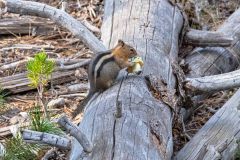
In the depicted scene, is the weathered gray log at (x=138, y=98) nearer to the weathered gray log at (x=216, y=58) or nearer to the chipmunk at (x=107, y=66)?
the chipmunk at (x=107, y=66)

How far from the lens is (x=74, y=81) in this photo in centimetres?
701

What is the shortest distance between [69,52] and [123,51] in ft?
6.25

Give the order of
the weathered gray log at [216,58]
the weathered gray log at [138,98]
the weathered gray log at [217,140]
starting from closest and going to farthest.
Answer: the weathered gray log at [138,98] → the weathered gray log at [217,140] → the weathered gray log at [216,58]

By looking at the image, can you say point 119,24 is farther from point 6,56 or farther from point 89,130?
point 89,130

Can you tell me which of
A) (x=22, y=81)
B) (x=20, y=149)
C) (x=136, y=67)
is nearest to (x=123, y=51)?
(x=136, y=67)

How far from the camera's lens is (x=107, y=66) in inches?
225

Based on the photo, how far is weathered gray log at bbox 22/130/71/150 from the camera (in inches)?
165

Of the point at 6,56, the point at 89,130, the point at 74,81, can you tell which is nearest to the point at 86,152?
the point at 89,130

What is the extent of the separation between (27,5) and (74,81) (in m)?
1.03

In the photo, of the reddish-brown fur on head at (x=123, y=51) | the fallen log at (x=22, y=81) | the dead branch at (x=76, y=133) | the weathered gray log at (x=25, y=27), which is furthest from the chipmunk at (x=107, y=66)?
the weathered gray log at (x=25, y=27)

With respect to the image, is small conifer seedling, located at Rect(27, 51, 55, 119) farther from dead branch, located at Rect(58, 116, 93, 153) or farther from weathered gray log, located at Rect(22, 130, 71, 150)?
dead branch, located at Rect(58, 116, 93, 153)

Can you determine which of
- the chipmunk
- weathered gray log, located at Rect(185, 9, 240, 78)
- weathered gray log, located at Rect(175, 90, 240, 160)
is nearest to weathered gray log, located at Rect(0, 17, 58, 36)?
weathered gray log, located at Rect(185, 9, 240, 78)

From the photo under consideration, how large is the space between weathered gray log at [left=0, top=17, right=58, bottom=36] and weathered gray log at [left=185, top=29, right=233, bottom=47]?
5.86 feet

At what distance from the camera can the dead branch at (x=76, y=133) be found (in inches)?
163
